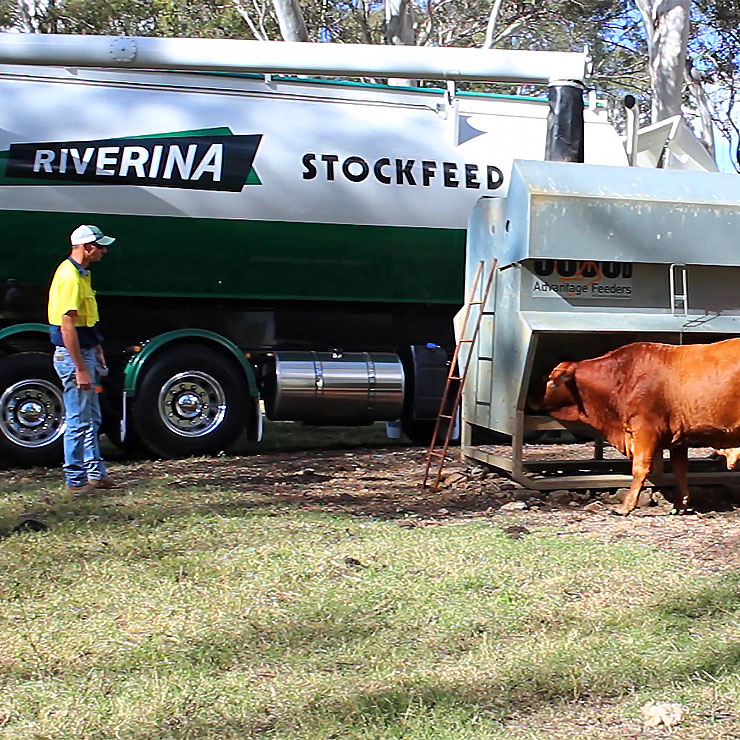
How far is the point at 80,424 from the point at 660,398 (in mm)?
4226

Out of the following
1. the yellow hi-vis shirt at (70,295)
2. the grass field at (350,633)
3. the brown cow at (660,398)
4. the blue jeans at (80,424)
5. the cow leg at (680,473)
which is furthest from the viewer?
the blue jeans at (80,424)

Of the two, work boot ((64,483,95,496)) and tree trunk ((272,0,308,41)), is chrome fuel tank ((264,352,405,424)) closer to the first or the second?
work boot ((64,483,95,496))

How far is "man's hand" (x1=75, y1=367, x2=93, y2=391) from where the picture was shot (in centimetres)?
738

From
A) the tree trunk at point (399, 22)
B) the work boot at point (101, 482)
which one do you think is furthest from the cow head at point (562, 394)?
the tree trunk at point (399, 22)

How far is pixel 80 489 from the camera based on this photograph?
7672mm

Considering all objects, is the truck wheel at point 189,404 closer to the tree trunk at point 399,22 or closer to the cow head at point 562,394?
the cow head at point 562,394

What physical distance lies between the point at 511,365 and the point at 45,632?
411cm

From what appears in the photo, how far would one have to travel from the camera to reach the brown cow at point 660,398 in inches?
268

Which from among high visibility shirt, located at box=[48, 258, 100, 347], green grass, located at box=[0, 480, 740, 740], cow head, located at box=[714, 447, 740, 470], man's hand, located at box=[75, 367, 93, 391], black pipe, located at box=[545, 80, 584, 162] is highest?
black pipe, located at box=[545, 80, 584, 162]

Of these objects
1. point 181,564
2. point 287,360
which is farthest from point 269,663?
point 287,360

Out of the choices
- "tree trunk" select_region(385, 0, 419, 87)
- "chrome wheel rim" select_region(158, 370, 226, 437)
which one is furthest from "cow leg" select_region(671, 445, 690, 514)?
"tree trunk" select_region(385, 0, 419, 87)

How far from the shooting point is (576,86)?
8.72 meters

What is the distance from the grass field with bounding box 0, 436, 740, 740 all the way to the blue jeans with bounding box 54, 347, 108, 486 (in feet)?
3.23

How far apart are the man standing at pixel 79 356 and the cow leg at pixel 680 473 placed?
4.28 meters
